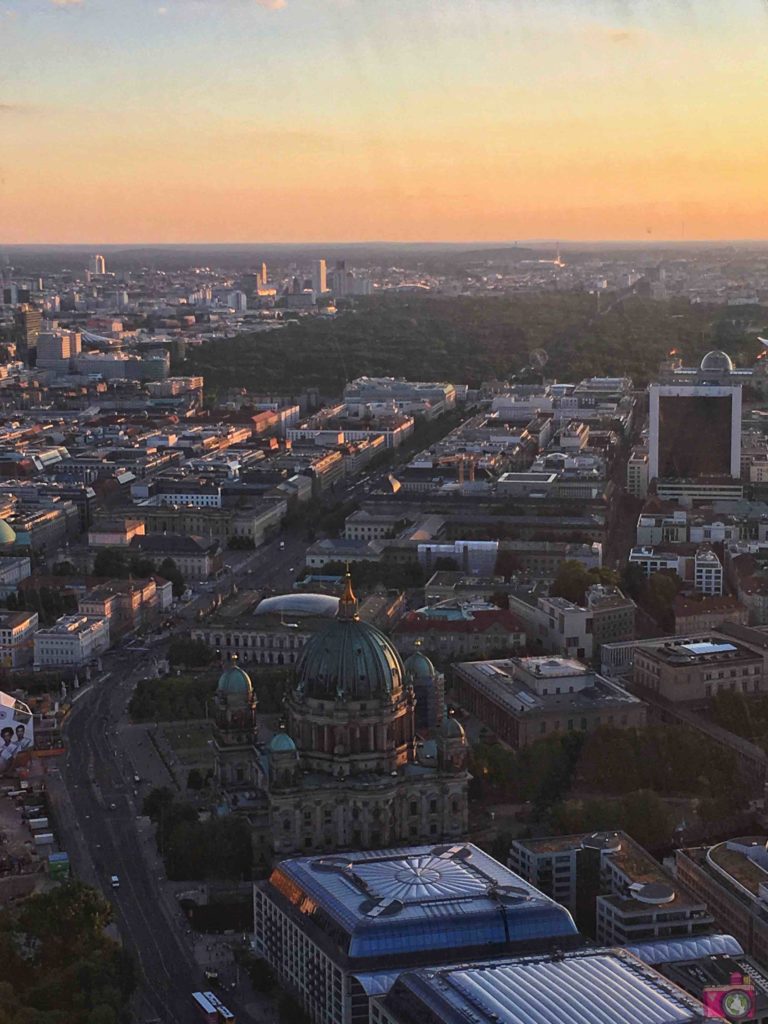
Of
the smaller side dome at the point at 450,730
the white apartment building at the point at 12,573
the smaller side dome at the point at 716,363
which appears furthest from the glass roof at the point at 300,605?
the smaller side dome at the point at 716,363

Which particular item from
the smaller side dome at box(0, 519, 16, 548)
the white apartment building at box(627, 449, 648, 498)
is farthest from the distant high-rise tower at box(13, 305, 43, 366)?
the smaller side dome at box(0, 519, 16, 548)

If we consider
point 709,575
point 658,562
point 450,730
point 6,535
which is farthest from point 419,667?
point 6,535

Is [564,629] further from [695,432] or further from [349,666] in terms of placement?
[695,432]

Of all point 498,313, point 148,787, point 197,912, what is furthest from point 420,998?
point 498,313

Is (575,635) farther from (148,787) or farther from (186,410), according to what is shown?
(186,410)

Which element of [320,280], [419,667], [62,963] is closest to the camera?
[62,963]

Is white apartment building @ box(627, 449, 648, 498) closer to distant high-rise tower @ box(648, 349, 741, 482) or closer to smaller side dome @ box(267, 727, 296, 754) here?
distant high-rise tower @ box(648, 349, 741, 482)

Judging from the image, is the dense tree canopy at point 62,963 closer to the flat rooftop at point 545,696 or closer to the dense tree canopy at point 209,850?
the dense tree canopy at point 209,850
